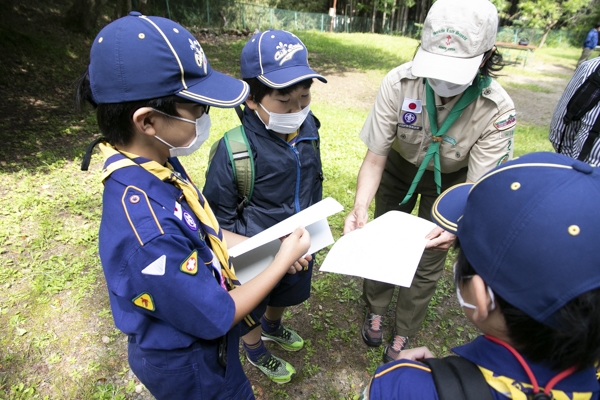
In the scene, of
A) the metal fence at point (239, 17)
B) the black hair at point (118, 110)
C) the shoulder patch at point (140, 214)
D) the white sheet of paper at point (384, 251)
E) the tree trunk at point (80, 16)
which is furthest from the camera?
the metal fence at point (239, 17)

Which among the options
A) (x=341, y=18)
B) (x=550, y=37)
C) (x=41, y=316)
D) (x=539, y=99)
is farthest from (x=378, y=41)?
(x=41, y=316)

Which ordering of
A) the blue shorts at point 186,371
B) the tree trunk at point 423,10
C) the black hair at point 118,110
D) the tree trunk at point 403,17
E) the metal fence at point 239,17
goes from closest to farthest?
the black hair at point 118,110 → the blue shorts at point 186,371 → the metal fence at point 239,17 → the tree trunk at point 423,10 → the tree trunk at point 403,17

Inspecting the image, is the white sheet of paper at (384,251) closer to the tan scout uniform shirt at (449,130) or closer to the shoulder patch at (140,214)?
the tan scout uniform shirt at (449,130)

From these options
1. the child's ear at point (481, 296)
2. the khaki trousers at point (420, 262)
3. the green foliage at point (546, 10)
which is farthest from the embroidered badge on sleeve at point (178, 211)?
the green foliage at point (546, 10)

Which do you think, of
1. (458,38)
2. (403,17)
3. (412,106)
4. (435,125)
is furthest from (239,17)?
(403,17)

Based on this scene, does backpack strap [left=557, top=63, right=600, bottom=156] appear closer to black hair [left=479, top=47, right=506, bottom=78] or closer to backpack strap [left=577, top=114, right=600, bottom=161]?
backpack strap [left=577, top=114, right=600, bottom=161]

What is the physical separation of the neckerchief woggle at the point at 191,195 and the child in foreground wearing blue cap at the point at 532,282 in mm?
Result: 679

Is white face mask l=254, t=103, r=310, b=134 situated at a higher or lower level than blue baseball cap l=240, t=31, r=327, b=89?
lower

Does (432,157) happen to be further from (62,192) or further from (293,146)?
(62,192)

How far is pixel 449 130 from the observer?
6.46ft

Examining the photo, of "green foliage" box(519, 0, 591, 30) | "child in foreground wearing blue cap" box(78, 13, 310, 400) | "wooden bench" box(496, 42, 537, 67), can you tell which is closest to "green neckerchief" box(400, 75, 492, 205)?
"child in foreground wearing blue cap" box(78, 13, 310, 400)

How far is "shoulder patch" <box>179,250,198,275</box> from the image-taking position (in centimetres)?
106

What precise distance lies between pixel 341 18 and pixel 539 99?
22.1 m

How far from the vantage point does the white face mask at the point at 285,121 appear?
1.80 metres
